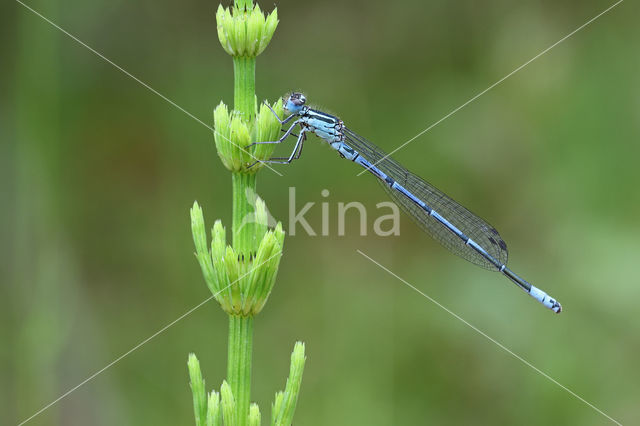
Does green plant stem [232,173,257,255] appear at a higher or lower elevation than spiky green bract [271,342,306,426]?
higher

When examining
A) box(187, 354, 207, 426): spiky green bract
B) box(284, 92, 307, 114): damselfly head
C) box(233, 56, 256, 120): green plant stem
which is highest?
box(284, 92, 307, 114): damselfly head

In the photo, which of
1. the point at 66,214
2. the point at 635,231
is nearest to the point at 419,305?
the point at 635,231

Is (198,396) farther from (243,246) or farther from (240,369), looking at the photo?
(243,246)

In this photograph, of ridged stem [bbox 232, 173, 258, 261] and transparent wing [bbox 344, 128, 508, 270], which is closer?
ridged stem [bbox 232, 173, 258, 261]

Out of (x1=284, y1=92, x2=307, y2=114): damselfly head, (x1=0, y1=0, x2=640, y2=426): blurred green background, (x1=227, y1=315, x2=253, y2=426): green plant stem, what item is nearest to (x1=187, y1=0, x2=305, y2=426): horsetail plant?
(x1=227, y1=315, x2=253, y2=426): green plant stem

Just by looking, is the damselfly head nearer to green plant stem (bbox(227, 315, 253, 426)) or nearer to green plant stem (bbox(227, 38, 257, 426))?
green plant stem (bbox(227, 38, 257, 426))

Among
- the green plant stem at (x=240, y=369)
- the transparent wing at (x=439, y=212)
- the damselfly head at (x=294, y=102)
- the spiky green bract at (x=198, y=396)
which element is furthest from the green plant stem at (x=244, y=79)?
the transparent wing at (x=439, y=212)

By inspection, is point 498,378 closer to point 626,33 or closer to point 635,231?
point 635,231

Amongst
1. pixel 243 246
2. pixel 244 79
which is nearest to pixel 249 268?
pixel 243 246
